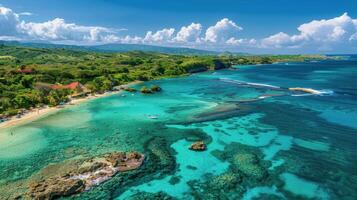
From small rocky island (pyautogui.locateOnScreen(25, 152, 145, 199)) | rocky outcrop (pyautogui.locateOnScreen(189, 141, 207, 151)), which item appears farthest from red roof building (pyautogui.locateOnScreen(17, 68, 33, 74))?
rocky outcrop (pyautogui.locateOnScreen(189, 141, 207, 151))

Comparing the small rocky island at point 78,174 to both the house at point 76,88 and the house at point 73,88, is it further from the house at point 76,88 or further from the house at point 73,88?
the house at point 76,88

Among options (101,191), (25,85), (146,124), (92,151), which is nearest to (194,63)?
(25,85)

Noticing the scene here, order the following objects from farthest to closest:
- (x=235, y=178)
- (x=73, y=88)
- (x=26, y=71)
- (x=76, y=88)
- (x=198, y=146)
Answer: (x=26, y=71) → (x=73, y=88) → (x=76, y=88) → (x=198, y=146) → (x=235, y=178)

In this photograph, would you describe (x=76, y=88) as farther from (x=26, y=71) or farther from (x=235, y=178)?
(x=235, y=178)

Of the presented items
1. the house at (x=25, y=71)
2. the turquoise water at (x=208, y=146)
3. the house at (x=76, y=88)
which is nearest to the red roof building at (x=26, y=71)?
the house at (x=25, y=71)

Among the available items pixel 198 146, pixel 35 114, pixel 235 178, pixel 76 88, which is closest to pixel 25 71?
pixel 76 88
